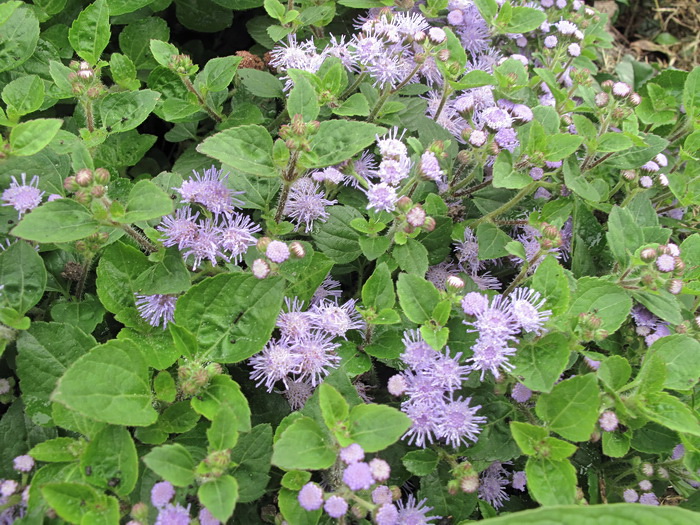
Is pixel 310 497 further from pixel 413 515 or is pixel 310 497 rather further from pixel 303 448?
pixel 413 515

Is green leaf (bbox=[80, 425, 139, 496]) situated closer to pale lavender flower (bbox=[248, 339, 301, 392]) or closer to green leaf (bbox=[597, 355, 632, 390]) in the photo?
pale lavender flower (bbox=[248, 339, 301, 392])

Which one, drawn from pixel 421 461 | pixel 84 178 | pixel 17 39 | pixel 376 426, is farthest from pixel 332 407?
pixel 17 39

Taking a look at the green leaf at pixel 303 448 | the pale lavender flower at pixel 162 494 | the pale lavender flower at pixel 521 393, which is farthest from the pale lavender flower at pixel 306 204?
the pale lavender flower at pixel 162 494

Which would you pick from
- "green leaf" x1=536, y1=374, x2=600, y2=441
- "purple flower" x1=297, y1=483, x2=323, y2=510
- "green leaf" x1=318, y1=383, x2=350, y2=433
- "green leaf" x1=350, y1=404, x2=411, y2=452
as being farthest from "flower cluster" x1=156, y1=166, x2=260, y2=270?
"green leaf" x1=536, y1=374, x2=600, y2=441

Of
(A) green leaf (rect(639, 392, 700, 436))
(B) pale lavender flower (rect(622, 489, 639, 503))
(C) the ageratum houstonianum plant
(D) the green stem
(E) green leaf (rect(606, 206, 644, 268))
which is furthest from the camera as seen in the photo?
(D) the green stem

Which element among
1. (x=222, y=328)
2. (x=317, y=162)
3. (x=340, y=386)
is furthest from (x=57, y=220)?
(x=340, y=386)

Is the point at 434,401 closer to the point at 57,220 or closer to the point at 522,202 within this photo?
the point at 522,202
